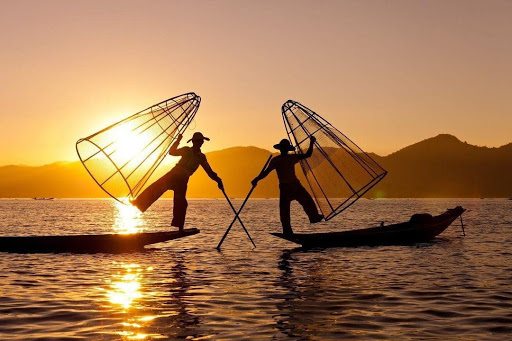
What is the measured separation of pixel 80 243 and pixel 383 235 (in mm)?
11166

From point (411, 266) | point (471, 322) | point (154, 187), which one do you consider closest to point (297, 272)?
point (411, 266)

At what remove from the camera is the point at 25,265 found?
696 inches

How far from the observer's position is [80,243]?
837 inches

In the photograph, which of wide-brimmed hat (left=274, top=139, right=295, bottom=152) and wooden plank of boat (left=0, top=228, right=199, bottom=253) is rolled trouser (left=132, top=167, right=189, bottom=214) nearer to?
wooden plank of boat (left=0, top=228, right=199, bottom=253)

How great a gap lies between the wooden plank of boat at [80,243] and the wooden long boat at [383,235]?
15.9ft

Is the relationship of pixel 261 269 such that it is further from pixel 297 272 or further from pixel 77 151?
pixel 77 151

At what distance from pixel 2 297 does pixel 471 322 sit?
8.59 metres

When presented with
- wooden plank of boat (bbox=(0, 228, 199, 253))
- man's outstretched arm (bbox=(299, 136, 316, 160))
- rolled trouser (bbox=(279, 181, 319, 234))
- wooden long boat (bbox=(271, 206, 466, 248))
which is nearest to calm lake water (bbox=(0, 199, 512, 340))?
wooden plank of boat (bbox=(0, 228, 199, 253))

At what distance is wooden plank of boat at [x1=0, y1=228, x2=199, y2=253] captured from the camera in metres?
21.0

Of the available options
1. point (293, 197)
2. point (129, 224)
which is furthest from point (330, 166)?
point (129, 224)

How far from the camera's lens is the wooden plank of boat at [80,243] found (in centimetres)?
2095

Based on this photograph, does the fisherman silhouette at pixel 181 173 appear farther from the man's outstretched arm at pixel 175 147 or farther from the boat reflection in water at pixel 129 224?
the boat reflection in water at pixel 129 224

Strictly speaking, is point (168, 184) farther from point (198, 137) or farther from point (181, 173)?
point (198, 137)

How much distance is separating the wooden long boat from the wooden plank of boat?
4849 millimetres
